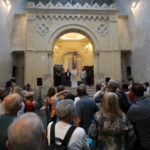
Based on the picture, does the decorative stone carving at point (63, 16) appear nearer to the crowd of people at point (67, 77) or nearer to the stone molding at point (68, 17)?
the stone molding at point (68, 17)

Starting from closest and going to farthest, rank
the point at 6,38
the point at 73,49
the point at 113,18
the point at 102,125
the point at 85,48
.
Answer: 1. the point at 102,125
2. the point at 6,38
3. the point at 113,18
4. the point at 85,48
5. the point at 73,49

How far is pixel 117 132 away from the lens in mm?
2072

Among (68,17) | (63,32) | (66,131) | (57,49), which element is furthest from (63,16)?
(66,131)

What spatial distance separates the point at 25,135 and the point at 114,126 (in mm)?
1484

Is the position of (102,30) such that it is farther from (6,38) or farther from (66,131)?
(66,131)

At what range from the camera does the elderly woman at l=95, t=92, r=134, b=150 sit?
2.08 metres

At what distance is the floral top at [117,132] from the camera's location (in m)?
2.08

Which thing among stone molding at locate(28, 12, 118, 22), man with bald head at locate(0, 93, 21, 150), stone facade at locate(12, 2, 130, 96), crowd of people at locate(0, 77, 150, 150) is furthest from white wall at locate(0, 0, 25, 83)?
crowd of people at locate(0, 77, 150, 150)

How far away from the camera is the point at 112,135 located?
6.97 ft

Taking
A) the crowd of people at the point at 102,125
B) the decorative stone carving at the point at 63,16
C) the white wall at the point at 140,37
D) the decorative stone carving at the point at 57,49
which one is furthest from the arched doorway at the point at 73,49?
the crowd of people at the point at 102,125

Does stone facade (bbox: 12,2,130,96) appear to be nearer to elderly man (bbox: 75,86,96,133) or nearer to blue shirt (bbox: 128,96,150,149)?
elderly man (bbox: 75,86,96,133)

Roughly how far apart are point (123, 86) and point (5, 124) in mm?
3347

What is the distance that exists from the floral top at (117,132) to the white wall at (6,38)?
10.2 meters

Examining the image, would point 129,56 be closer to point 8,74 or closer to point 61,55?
point 61,55
